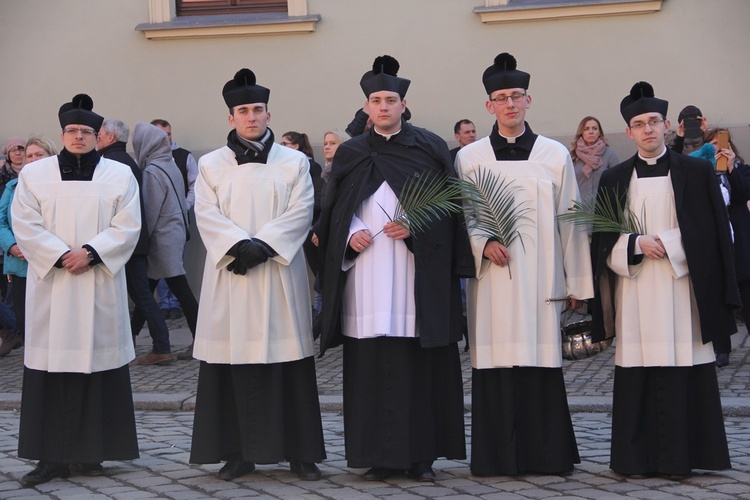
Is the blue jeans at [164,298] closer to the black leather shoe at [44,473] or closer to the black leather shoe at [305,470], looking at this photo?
the black leather shoe at [44,473]

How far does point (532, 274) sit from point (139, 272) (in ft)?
15.6

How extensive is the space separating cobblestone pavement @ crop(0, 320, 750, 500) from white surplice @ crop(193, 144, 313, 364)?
70 centimetres

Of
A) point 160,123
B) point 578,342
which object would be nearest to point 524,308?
point 578,342

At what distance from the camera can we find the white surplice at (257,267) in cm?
724

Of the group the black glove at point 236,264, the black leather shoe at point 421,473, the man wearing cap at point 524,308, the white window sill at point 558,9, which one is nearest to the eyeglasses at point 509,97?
the man wearing cap at point 524,308

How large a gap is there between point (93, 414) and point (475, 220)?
2.42 meters

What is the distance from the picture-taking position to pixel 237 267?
7254 mm

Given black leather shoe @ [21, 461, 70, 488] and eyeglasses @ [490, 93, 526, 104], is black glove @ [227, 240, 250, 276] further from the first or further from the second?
eyeglasses @ [490, 93, 526, 104]

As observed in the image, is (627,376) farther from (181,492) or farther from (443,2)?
(443,2)

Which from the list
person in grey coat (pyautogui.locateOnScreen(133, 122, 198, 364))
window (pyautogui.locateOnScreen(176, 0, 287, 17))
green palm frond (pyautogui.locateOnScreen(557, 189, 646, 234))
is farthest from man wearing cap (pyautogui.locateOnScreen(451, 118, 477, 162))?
green palm frond (pyautogui.locateOnScreen(557, 189, 646, 234))

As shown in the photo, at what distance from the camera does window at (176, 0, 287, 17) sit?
46.0 ft

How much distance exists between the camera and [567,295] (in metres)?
7.25

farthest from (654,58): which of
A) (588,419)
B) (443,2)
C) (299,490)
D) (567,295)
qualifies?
(299,490)

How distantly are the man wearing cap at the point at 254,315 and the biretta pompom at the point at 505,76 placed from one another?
121 centimetres
